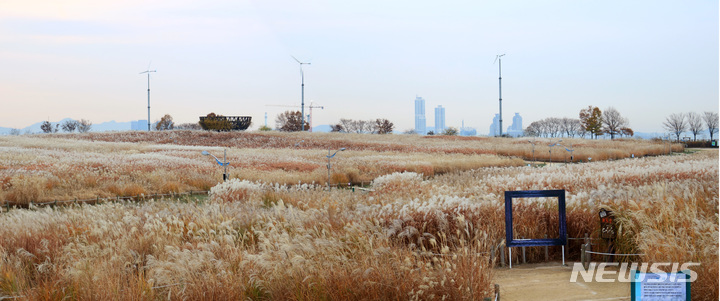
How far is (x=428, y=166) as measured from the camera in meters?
34.8

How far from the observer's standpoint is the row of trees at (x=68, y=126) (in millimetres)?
104562

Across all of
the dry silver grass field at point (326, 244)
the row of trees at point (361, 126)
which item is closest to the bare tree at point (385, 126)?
the row of trees at point (361, 126)

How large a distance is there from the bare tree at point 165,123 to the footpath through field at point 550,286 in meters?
123

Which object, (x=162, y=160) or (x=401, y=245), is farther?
(x=162, y=160)

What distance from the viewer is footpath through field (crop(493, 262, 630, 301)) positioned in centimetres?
757

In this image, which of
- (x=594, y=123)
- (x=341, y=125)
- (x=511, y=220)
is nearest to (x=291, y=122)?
(x=341, y=125)

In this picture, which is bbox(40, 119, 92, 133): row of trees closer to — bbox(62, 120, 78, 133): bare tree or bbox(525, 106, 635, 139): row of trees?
bbox(62, 120, 78, 133): bare tree

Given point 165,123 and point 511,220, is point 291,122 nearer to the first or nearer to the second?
point 165,123

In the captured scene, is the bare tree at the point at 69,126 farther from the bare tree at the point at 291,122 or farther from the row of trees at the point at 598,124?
the row of trees at the point at 598,124

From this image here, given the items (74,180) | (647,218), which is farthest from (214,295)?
(74,180)

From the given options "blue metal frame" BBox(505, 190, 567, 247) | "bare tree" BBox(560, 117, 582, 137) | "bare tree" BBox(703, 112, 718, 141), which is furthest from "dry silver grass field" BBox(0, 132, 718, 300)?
"bare tree" BBox(560, 117, 582, 137)

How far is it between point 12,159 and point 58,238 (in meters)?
23.4

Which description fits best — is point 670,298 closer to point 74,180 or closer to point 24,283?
point 24,283

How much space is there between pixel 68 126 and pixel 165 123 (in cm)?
2077
